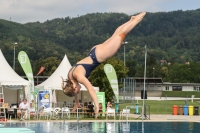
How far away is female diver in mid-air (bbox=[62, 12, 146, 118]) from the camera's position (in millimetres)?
7895

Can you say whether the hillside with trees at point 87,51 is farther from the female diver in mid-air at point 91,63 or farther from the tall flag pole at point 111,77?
the female diver in mid-air at point 91,63

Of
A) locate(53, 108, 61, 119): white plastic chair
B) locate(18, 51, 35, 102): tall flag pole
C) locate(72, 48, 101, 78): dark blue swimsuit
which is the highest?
locate(18, 51, 35, 102): tall flag pole

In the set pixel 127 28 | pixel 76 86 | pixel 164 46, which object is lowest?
pixel 76 86

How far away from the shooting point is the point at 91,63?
8.33 m

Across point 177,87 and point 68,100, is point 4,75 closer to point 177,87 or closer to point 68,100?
point 68,100

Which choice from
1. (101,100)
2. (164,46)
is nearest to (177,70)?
(164,46)

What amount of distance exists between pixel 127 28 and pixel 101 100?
58.9ft

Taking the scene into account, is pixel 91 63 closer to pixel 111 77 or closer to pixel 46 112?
pixel 46 112

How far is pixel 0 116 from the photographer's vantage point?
2416 centimetres

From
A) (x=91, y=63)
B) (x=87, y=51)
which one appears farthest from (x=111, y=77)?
(x=87, y=51)

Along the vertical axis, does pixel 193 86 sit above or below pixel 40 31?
below

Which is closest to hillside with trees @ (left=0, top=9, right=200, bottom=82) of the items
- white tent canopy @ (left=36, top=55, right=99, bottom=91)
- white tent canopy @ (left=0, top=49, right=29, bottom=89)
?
white tent canopy @ (left=36, top=55, right=99, bottom=91)

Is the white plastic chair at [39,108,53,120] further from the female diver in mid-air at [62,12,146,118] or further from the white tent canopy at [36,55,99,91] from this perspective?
the female diver in mid-air at [62,12,146,118]

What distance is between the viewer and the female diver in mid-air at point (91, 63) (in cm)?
789
